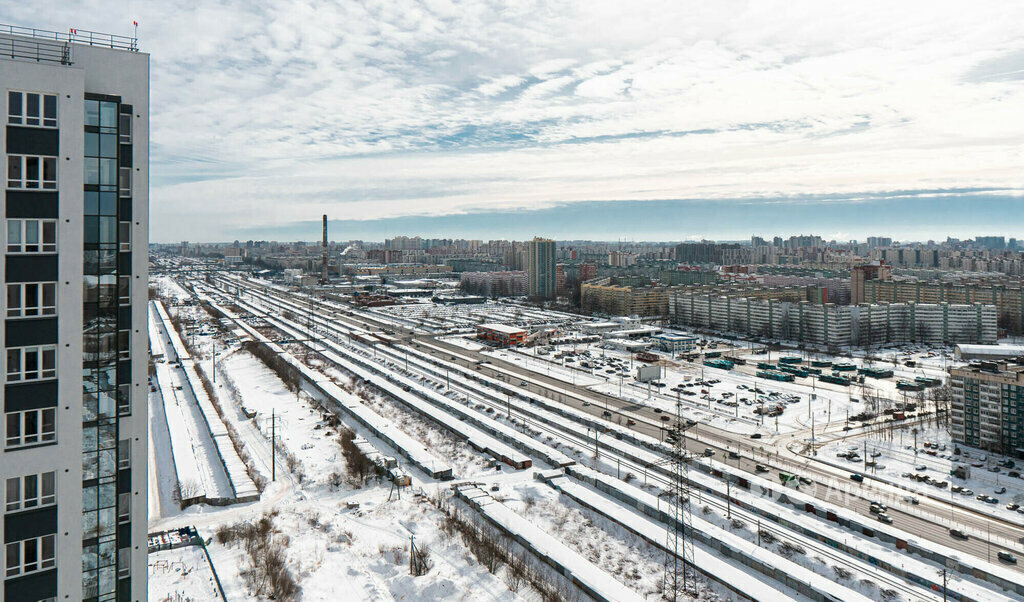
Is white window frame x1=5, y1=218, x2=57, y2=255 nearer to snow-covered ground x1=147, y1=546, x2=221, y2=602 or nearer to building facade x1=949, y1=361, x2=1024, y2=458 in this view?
snow-covered ground x1=147, y1=546, x2=221, y2=602

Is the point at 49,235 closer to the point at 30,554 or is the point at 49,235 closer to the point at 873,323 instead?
the point at 30,554

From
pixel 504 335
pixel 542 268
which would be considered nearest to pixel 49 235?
pixel 504 335

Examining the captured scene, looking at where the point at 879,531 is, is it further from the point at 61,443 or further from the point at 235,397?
the point at 235,397

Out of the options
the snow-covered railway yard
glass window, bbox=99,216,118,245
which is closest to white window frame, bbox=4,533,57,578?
glass window, bbox=99,216,118,245

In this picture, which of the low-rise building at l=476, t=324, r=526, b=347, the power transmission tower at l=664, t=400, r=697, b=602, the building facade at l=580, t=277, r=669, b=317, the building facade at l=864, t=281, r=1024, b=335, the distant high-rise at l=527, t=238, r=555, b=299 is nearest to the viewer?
the power transmission tower at l=664, t=400, r=697, b=602

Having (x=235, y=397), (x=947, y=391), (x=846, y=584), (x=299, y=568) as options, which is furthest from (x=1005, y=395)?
(x=235, y=397)

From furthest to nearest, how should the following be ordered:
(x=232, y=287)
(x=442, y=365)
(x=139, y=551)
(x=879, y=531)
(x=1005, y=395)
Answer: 1. (x=232, y=287)
2. (x=442, y=365)
3. (x=1005, y=395)
4. (x=879, y=531)
5. (x=139, y=551)

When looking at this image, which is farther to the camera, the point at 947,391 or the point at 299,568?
the point at 947,391
